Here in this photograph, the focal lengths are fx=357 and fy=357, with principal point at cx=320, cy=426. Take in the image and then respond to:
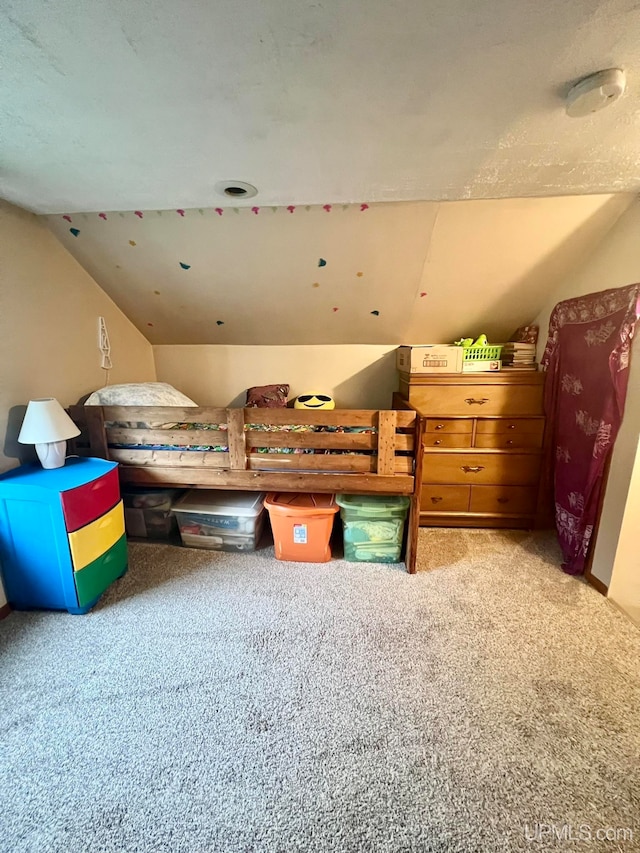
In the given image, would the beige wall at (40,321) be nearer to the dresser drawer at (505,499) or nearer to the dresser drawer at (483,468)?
the dresser drawer at (483,468)

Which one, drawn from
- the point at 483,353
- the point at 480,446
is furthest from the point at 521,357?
the point at 480,446

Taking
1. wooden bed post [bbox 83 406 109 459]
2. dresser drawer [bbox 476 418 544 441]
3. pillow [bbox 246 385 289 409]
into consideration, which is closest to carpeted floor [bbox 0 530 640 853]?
wooden bed post [bbox 83 406 109 459]

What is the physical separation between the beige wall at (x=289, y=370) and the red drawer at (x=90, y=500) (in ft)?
4.27

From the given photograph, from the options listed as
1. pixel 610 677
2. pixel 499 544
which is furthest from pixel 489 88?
pixel 499 544

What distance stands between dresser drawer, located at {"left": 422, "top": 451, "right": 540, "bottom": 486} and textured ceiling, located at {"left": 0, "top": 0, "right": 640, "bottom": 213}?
1569 mm

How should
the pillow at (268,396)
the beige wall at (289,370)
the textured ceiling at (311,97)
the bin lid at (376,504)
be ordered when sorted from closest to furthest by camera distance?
the textured ceiling at (311,97), the bin lid at (376,504), the pillow at (268,396), the beige wall at (289,370)

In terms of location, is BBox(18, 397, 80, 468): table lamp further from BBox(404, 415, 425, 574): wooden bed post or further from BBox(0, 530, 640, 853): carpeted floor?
BBox(404, 415, 425, 574): wooden bed post

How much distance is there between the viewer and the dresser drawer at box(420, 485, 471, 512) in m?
2.56

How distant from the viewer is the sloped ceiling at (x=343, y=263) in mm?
1906

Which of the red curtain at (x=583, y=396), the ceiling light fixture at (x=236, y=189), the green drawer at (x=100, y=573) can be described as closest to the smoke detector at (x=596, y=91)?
the red curtain at (x=583, y=396)

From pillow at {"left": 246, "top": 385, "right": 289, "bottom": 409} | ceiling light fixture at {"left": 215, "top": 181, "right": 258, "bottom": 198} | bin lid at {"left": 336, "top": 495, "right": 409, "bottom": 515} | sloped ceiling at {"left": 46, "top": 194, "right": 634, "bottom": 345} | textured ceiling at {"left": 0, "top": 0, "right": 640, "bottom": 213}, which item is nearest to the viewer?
textured ceiling at {"left": 0, "top": 0, "right": 640, "bottom": 213}

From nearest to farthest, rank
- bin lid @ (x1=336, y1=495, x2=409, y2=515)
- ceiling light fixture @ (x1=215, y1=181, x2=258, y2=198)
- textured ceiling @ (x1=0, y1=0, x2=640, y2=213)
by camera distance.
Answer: textured ceiling @ (x1=0, y1=0, x2=640, y2=213), ceiling light fixture @ (x1=215, y1=181, x2=258, y2=198), bin lid @ (x1=336, y1=495, x2=409, y2=515)

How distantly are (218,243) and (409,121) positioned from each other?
1285 millimetres

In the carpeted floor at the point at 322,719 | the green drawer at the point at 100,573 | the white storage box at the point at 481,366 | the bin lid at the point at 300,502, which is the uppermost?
the white storage box at the point at 481,366
